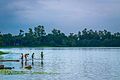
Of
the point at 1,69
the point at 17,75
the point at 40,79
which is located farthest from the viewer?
the point at 1,69

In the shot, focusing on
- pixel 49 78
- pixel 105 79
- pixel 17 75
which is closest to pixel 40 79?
pixel 49 78

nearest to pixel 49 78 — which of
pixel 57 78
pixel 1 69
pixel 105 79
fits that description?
pixel 57 78

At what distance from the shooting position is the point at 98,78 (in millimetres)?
41812

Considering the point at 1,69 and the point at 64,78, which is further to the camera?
the point at 1,69

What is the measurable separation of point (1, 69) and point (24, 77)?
300 inches

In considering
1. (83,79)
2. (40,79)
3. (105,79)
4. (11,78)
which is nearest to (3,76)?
(11,78)

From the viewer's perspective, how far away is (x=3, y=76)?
4216 cm

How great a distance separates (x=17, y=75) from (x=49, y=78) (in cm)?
463

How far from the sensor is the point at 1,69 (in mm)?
48500

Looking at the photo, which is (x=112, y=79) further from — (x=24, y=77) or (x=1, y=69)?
(x=1, y=69)

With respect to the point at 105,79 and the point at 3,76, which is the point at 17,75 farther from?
the point at 105,79

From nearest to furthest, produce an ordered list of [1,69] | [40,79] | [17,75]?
1. [40,79]
2. [17,75]
3. [1,69]

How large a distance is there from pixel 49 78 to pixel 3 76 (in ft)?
18.4

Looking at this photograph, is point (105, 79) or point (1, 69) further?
point (1, 69)
